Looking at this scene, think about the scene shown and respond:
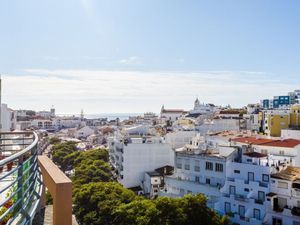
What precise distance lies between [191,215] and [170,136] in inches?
1284

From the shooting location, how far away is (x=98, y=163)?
1999 inches

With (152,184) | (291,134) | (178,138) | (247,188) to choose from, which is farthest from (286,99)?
(247,188)

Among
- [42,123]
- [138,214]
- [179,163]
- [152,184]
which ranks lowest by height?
[152,184]

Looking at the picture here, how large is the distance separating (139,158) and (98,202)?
18.7 meters

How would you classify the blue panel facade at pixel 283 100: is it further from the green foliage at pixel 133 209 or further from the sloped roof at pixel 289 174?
the green foliage at pixel 133 209

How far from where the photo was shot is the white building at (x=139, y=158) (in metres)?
49.9

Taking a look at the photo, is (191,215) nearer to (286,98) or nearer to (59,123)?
(286,98)

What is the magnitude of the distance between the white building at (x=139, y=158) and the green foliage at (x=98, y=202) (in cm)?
1474

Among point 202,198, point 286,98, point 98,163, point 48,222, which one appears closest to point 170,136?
point 98,163

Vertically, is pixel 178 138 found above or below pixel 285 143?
below

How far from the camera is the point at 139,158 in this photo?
166 ft

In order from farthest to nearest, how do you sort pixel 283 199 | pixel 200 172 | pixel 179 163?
pixel 179 163 < pixel 200 172 < pixel 283 199

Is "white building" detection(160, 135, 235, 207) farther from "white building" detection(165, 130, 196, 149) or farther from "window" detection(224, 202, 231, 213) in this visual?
"white building" detection(165, 130, 196, 149)

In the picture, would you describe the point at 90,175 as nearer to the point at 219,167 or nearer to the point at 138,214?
the point at 219,167
